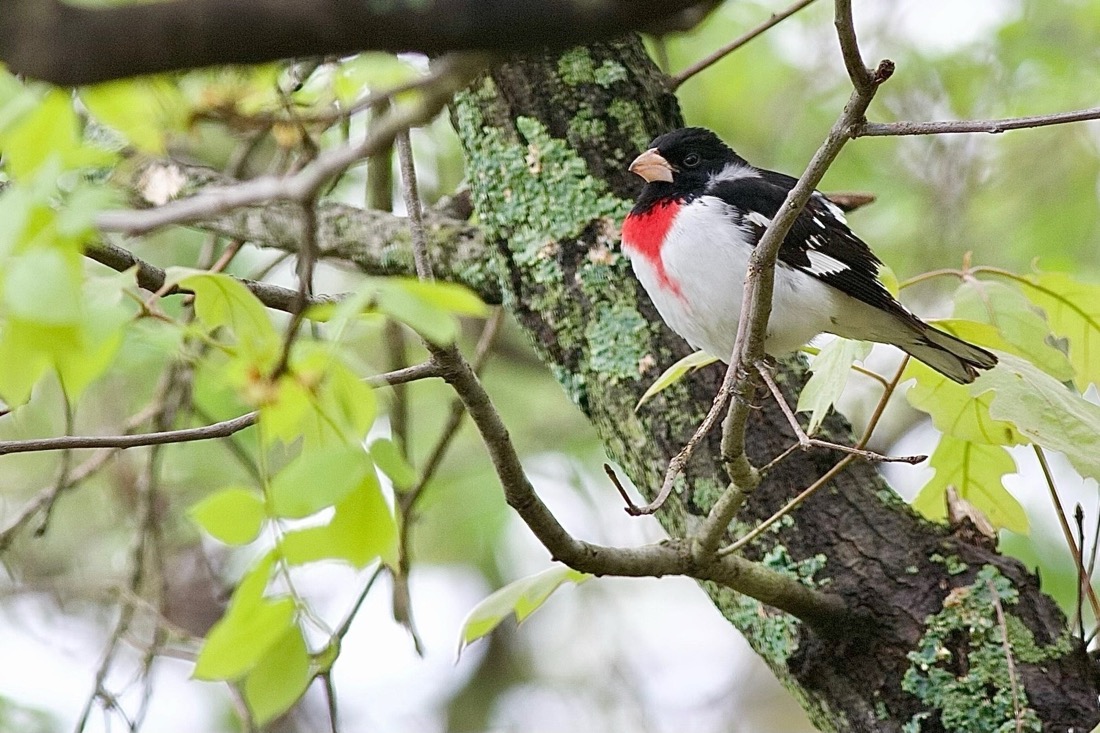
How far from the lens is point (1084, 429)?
78.8 inches

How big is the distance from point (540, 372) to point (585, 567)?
9.88ft

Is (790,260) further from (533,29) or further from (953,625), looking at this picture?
(533,29)

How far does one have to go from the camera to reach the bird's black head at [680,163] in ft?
9.32

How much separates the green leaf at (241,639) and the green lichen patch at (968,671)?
4.55 ft

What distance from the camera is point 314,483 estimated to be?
127 cm

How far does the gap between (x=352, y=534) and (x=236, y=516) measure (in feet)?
0.44

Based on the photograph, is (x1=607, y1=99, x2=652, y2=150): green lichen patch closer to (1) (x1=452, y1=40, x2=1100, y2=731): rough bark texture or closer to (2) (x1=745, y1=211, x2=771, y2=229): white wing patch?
(1) (x1=452, y1=40, x2=1100, y2=731): rough bark texture

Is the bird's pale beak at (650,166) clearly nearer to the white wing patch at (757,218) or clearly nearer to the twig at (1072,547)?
the white wing patch at (757,218)

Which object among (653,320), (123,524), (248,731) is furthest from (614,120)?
(123,524)

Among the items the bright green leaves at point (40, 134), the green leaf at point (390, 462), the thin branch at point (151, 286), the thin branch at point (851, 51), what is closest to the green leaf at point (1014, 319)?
the thin branch at point (851, 51)

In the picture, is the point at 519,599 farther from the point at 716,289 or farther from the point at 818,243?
the point at 818,243

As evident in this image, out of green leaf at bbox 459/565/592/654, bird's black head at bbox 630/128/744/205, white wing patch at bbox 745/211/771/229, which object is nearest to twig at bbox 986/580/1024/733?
green leaf at bbox 459/565/592/654

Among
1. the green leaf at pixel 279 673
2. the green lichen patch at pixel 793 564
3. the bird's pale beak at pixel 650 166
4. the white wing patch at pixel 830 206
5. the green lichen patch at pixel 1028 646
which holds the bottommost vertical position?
the green leaf at pixel 279 673

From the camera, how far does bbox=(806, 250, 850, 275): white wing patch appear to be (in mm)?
2928
